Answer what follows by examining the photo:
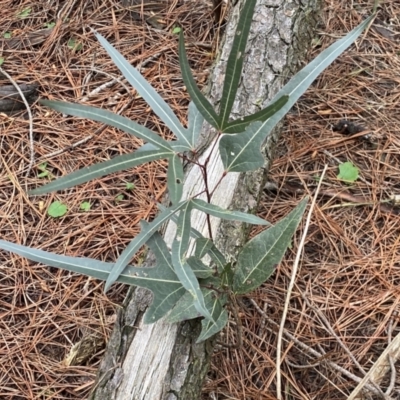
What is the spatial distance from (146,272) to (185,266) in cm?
17

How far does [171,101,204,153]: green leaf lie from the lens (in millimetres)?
971

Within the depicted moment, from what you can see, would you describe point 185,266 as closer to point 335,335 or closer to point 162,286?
point 162,286

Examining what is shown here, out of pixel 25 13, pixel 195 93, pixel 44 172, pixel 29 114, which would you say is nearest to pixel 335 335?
pixel 195 93

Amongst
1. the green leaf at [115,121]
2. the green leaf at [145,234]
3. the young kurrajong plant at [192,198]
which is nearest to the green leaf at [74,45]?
the young kurrajong plant at [192,198]

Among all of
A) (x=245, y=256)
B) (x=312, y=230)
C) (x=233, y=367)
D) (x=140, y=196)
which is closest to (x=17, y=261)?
(x=140, y=196)

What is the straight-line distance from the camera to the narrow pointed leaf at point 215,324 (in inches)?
41.3

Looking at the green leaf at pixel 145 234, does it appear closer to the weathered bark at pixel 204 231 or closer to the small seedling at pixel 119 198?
the weathered bark at pixel 204 231

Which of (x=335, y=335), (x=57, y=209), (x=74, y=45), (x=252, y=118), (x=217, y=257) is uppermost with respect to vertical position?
(x=252, y=118)

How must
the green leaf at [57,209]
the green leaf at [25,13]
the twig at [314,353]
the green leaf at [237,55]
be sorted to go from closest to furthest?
the green leaf at [237,55]
the twig at [314,353]
the green leaf at [57,209]
the green leaf at [25,13]

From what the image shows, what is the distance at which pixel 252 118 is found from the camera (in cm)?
92

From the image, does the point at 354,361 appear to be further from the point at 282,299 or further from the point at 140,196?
the point at 140,196

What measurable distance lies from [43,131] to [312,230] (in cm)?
122

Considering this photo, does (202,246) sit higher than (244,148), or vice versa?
(244,148)

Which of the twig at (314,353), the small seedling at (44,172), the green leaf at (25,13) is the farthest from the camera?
the green leaf at (25,13)
